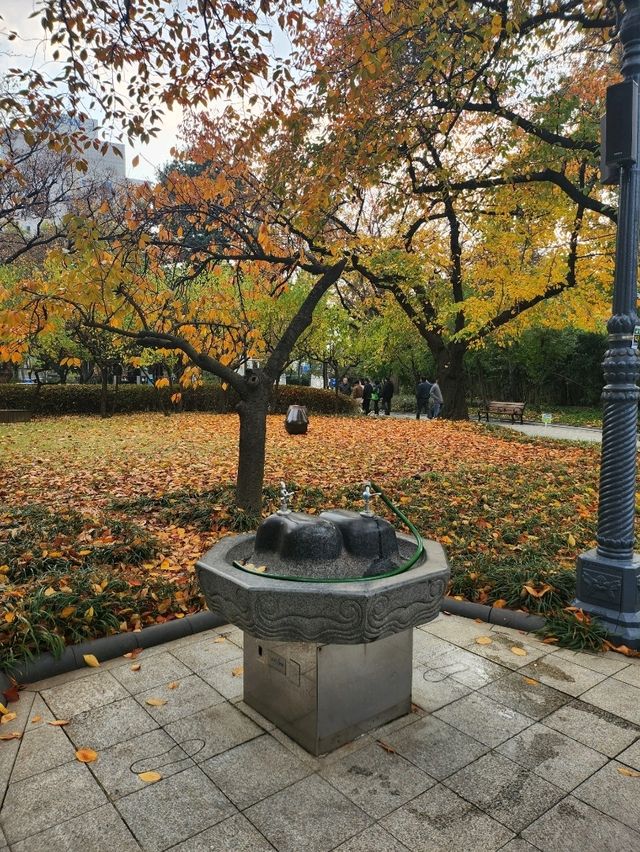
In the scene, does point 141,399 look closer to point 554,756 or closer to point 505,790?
point 554,756

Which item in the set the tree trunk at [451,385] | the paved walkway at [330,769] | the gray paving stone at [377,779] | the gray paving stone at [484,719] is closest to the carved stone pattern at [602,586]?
the paved walkway at [330,769]

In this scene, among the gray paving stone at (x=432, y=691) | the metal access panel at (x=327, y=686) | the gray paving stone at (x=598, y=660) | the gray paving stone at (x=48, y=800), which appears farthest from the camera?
the gray paving stone at (x=598, y=660)

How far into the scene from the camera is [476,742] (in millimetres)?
3225

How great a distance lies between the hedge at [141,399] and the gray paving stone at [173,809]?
19.9 metres

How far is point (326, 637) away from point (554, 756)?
4.83 ft

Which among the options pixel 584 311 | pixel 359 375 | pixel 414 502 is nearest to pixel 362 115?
pixel 414 502

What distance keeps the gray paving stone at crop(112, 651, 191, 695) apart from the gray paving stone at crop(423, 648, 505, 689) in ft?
5.93

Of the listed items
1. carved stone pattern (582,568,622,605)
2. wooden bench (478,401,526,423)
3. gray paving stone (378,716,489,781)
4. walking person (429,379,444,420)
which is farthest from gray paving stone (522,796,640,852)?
wooden bench (478,401,526,423)

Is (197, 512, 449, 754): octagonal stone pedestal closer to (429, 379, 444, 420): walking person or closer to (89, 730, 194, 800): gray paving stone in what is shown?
(89, 730, 194, 800): gray paving stone

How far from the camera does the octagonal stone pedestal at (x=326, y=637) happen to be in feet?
9.50

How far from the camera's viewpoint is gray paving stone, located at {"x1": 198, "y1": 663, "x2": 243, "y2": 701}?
3.74m

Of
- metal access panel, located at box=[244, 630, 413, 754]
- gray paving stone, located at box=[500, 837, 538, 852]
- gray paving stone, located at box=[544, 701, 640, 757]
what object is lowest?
gray paving stone, located at box=[544, 701, 640, 757]

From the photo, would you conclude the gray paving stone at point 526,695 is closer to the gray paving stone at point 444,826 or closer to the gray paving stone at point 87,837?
the gray paving stone at point 444,826

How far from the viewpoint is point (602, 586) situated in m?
4.56
